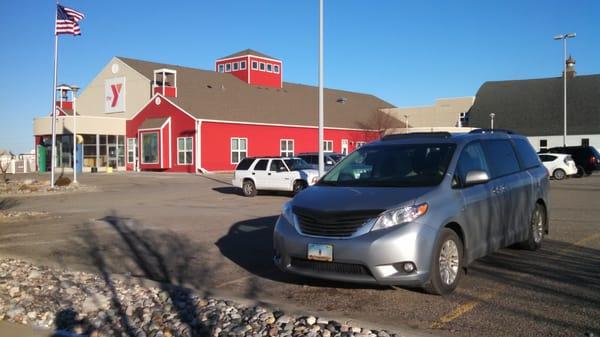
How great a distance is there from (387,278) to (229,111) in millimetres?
38855

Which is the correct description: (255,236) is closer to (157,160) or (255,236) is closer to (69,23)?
(69,23)

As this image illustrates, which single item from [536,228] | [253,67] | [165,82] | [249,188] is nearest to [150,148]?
[165,82]

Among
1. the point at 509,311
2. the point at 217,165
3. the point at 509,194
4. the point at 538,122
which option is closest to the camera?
the point at 509,311

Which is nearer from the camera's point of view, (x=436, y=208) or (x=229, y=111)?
(x=436, y=208)

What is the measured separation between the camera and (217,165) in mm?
42281

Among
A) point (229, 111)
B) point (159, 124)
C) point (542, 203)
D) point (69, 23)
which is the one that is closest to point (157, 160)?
point (159, 124)

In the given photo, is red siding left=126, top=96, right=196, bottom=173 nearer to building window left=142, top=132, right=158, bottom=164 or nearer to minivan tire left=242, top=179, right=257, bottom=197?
building window left=142, top=132, right=158, bottom=164

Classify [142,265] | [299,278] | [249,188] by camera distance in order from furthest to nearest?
[249,188]
[142,265]
[299,278]

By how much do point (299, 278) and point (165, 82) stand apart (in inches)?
1571

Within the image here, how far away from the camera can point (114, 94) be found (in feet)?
161

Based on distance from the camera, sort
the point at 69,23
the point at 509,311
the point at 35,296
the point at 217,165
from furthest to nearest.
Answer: the point at 217,165
the point at 69,23
the point at 35,296
the point at 509,311

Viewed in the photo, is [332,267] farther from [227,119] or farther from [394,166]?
[227,119]

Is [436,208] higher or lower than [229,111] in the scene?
lower

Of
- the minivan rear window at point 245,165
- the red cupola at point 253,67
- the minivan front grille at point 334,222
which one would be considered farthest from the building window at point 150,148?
the minivan front grille at point 334,222
